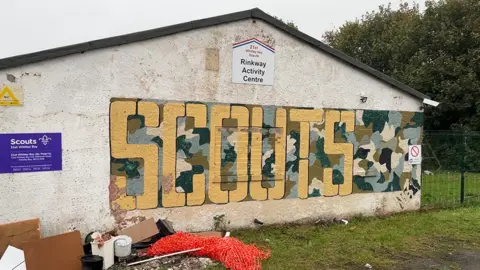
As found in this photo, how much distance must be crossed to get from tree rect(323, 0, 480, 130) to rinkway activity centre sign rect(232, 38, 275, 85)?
16580 mm

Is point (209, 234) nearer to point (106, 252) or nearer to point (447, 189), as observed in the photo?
point (106, 252)

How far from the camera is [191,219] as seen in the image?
25.8 feet

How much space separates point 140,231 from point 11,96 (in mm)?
2919

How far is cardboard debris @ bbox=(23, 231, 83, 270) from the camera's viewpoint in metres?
5.79

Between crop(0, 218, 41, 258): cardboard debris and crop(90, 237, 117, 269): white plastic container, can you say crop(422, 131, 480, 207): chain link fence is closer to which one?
crop(90, 237, 117, 269): white plastic container

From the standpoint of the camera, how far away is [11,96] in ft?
20.9

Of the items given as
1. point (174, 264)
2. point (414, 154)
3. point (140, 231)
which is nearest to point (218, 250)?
point (174, 264)

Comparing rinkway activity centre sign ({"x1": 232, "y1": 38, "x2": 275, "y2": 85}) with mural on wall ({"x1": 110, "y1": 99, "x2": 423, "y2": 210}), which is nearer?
mural on wall ({"x1": 110, "y1": 99, "x2": 423, "y2": 210})

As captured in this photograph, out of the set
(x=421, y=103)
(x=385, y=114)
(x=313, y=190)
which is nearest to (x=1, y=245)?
(x=313, y=190)

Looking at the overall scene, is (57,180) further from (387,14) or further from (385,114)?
(387,14)

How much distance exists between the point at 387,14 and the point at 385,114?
25.0 metres

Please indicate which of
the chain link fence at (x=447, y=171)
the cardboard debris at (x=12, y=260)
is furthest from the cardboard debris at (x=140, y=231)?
the chain link fence at (x=447, y=171)

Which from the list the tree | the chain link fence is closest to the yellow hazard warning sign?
the chain link fence

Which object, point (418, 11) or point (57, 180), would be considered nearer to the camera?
point (57, 180)
